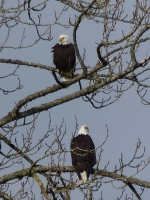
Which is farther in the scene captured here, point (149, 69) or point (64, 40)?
point (64, 40)

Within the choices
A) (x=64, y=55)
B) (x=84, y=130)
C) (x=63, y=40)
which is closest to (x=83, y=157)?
(x=84, y=130)

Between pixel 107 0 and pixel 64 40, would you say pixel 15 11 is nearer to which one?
pixel 107 0

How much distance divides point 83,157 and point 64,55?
1720 millimetres

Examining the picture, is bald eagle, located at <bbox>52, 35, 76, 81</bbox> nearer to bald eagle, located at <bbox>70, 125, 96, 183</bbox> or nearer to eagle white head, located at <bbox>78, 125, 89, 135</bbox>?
eagle white head, located at <bbox>78, 125, 89, 135</bbox>

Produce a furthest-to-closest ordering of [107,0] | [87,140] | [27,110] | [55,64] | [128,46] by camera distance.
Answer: [55,64]
[87,140]
[27,110]
[107,0]
[128,46]

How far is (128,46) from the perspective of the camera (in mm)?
5988

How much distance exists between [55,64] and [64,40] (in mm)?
425

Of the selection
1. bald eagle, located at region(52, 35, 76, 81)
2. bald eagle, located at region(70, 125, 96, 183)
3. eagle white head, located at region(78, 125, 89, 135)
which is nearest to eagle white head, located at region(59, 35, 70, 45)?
bald eagle, located at region(52, 35, 76, 81)

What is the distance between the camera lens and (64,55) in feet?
30.1

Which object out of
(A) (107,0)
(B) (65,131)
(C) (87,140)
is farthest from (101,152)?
(C) (87,140)

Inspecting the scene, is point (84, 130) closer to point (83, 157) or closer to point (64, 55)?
point (83, 157)

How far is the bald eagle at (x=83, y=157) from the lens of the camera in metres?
7.75

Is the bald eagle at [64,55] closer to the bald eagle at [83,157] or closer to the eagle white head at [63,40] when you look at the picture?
the eagle white head at [63,40]

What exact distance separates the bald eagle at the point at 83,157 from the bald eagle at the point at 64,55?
42.0 inches
